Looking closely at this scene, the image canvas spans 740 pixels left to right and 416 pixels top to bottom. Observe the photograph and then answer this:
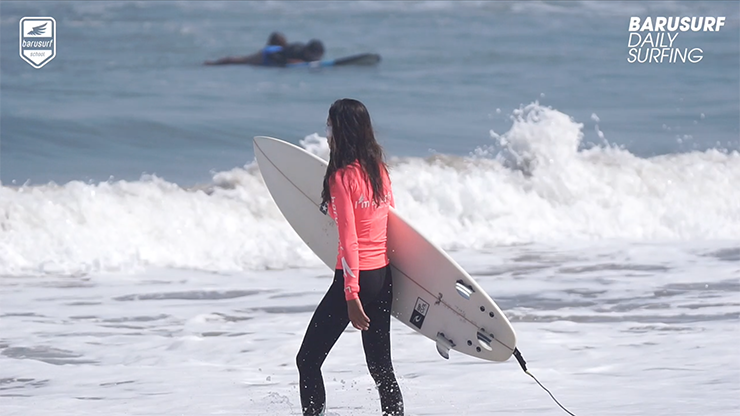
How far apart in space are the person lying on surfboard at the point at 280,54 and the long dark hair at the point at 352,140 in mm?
13022

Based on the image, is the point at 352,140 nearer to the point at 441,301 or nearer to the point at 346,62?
the point at 441,301

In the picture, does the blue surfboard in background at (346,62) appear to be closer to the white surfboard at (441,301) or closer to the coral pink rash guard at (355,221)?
the white surfboard at (441,301)

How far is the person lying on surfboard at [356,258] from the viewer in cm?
304

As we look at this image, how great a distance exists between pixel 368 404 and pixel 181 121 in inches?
385

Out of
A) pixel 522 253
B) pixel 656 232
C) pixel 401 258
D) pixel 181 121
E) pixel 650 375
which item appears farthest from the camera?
pixel 181 121

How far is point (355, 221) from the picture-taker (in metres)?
3.09

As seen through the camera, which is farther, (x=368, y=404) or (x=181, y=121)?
(x=181, y=121)

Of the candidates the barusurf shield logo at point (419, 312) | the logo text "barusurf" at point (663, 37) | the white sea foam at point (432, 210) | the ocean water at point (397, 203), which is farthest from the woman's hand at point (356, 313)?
the logo text "barusurf" at point (663, 37)

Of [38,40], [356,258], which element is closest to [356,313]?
[356,258]

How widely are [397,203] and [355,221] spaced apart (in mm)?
6456

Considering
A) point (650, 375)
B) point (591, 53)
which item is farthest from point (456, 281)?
point (591, 53)

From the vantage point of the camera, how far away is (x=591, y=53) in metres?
16.8

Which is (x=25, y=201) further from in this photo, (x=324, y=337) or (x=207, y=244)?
(x=324, y=337)

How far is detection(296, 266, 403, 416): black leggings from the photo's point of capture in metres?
3.15
